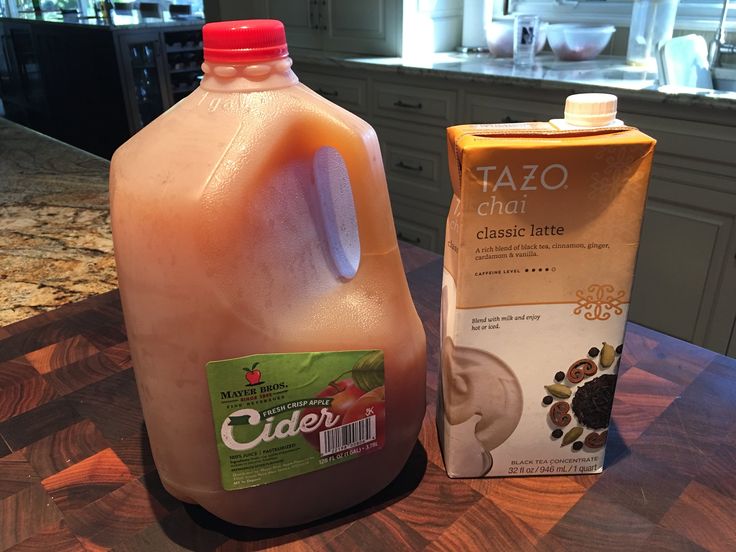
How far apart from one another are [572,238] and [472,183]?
8 cm

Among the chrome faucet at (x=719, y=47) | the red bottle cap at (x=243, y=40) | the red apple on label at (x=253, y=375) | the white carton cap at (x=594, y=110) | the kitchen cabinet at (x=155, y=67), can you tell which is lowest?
the kitchen cabinet at (x=155, y=67)

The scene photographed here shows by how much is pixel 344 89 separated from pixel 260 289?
223 centimetres

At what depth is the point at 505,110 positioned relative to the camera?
1.94m

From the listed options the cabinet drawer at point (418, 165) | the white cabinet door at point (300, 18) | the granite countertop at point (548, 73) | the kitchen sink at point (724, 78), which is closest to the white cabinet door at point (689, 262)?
the granite countertop at point (548, 73)

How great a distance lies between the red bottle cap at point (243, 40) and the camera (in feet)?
1.28

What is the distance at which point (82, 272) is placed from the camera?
0.87 metres

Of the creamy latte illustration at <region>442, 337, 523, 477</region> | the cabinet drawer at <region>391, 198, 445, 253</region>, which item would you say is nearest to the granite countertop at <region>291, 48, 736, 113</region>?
the cabinet drawer at <region>391, 198, 445, 253</region>

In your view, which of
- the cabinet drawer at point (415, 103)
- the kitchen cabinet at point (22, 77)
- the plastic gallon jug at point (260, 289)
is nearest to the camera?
the plastic gallon jug at point (260, 289)

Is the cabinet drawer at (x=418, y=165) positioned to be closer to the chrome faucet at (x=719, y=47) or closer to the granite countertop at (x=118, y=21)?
the chrome faucet at (x=719, y=47)

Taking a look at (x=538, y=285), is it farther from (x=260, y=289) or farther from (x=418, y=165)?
(x=418, y=165)

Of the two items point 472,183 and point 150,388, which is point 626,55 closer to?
point 472,183

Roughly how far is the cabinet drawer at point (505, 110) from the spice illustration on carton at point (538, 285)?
4.83 ft

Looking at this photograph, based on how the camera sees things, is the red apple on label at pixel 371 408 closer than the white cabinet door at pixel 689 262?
Yes

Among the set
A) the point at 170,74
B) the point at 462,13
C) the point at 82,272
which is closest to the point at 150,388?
the point at 82,272
